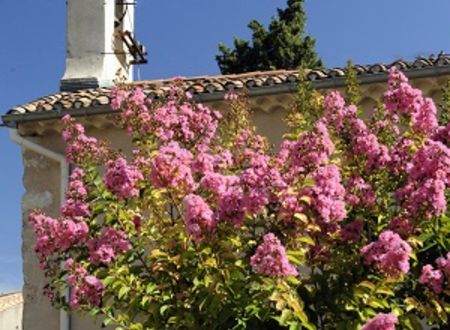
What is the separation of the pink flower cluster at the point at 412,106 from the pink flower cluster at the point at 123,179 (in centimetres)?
167

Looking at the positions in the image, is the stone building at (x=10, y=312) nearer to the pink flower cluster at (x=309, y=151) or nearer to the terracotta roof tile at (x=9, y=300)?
the terracotta roof tile at (x=9, y=300)

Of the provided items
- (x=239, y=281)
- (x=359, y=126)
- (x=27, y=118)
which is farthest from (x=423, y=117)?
(x=27, y=118)

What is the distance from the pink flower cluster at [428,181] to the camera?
4.62 meters

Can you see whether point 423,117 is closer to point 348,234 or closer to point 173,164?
point 348,234

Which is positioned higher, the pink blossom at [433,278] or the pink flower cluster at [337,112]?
the pink flower cluster at [337,112]

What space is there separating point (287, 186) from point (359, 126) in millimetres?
798

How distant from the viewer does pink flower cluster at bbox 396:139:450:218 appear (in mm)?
4625

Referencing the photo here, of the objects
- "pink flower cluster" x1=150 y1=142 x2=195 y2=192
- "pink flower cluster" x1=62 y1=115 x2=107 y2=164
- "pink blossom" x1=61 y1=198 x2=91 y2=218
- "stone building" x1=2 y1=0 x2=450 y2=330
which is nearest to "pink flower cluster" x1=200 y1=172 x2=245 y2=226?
"pink flower cluster" x1=150 y1=142 x2=195 y2=192

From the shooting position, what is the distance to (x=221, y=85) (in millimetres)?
9070

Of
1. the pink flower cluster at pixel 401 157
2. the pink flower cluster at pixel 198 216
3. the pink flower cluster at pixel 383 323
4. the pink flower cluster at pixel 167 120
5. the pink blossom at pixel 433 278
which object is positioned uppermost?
the pink flower cluster at pixel 167 120

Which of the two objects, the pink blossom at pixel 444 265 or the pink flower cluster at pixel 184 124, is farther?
the pink flower cluster at pixel 184 124

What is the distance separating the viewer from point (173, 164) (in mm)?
4969

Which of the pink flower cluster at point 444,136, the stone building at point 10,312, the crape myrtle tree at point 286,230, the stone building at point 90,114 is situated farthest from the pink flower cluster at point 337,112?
the stone building at point 10,312

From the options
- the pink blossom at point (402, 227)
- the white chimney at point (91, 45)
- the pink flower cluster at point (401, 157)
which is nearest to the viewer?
the pink blossom at point (402, 227)
